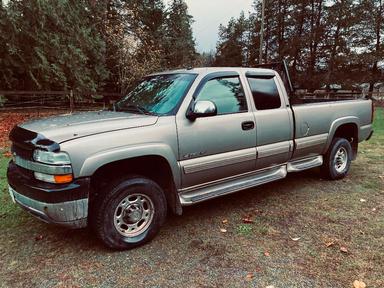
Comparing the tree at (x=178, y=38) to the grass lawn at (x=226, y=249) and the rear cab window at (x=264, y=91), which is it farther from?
the grass lawn at (x=226, y=249)

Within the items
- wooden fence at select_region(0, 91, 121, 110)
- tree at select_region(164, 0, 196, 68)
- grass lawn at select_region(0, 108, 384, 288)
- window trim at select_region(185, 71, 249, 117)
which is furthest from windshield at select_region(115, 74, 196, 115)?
tree at select_region(164, 0, 196, 68)

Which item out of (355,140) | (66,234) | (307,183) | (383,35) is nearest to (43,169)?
(66,234)

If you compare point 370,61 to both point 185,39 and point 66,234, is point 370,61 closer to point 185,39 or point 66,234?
point 185,39

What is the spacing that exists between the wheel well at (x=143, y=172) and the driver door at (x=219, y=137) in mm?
173

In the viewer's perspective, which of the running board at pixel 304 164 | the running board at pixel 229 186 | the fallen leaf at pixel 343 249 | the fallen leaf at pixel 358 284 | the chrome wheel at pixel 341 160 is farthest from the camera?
the chrome wheel at pixel 341 160

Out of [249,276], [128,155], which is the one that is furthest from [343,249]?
[128,155]

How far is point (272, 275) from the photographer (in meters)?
2.88

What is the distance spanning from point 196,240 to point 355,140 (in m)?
3.90

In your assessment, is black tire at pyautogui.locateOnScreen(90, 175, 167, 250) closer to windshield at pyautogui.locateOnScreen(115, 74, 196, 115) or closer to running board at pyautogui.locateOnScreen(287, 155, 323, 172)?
windshield at pyautogui.locateOnScreen(115, 74, 196, 115)

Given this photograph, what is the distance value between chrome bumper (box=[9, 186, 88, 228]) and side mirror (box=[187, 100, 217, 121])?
1.40 metres

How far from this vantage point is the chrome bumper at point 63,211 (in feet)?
9.60

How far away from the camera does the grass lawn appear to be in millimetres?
2838

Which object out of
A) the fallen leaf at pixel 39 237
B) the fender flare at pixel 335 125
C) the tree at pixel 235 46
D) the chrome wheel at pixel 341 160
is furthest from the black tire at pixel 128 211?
the tree at pixel 235 46

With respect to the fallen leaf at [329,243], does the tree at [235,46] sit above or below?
above
